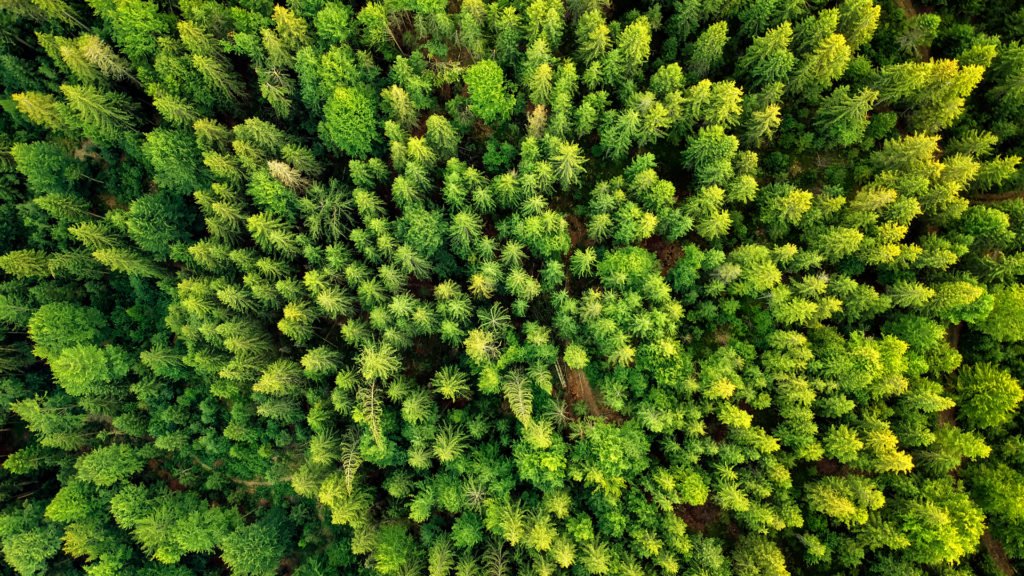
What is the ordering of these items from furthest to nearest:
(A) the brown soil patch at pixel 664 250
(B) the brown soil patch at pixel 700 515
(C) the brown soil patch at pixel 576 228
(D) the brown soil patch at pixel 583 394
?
(C) the brown soil patch at pixel 576 228
(A) the brown soil patch at pixel 664 250
(D) the brown soil patch at pixel 583 394
(B) the brown soil patch at pixel 700 515

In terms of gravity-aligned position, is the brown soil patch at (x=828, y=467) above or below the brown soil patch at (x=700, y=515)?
above

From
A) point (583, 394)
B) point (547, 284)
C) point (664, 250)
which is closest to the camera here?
point (547, 284)

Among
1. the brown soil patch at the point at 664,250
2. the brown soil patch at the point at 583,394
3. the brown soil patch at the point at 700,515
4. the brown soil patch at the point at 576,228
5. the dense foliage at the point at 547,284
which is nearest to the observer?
the dense foliage at the point at 547,284

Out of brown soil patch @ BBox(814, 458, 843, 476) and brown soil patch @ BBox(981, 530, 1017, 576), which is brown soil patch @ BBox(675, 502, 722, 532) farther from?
brown soil patch @ BBox(981, 530, 1017, 576)

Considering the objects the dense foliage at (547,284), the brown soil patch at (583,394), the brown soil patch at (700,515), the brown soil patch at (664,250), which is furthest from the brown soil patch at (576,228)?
the brown soil patch at (700,515)

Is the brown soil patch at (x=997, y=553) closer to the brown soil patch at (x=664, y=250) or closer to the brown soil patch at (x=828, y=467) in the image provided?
the brown soil patch at (x=828, y=467)

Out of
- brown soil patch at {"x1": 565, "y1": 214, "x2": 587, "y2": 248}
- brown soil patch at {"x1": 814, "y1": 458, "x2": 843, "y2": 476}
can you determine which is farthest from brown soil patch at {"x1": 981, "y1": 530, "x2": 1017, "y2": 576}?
brown soil patch at {"x1": 565, "y1": 214, "x2": 587, "y2": 248}

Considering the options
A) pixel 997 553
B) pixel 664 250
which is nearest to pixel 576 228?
pixel 664 250

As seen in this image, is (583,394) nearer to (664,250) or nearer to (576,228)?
(664,250)

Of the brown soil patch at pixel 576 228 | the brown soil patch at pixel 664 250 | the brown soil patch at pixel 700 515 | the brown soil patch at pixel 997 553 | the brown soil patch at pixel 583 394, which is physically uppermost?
the brown soil patch at pixel 576 228

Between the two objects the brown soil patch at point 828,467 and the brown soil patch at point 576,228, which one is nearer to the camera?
the brown soil patch at point 828,467
